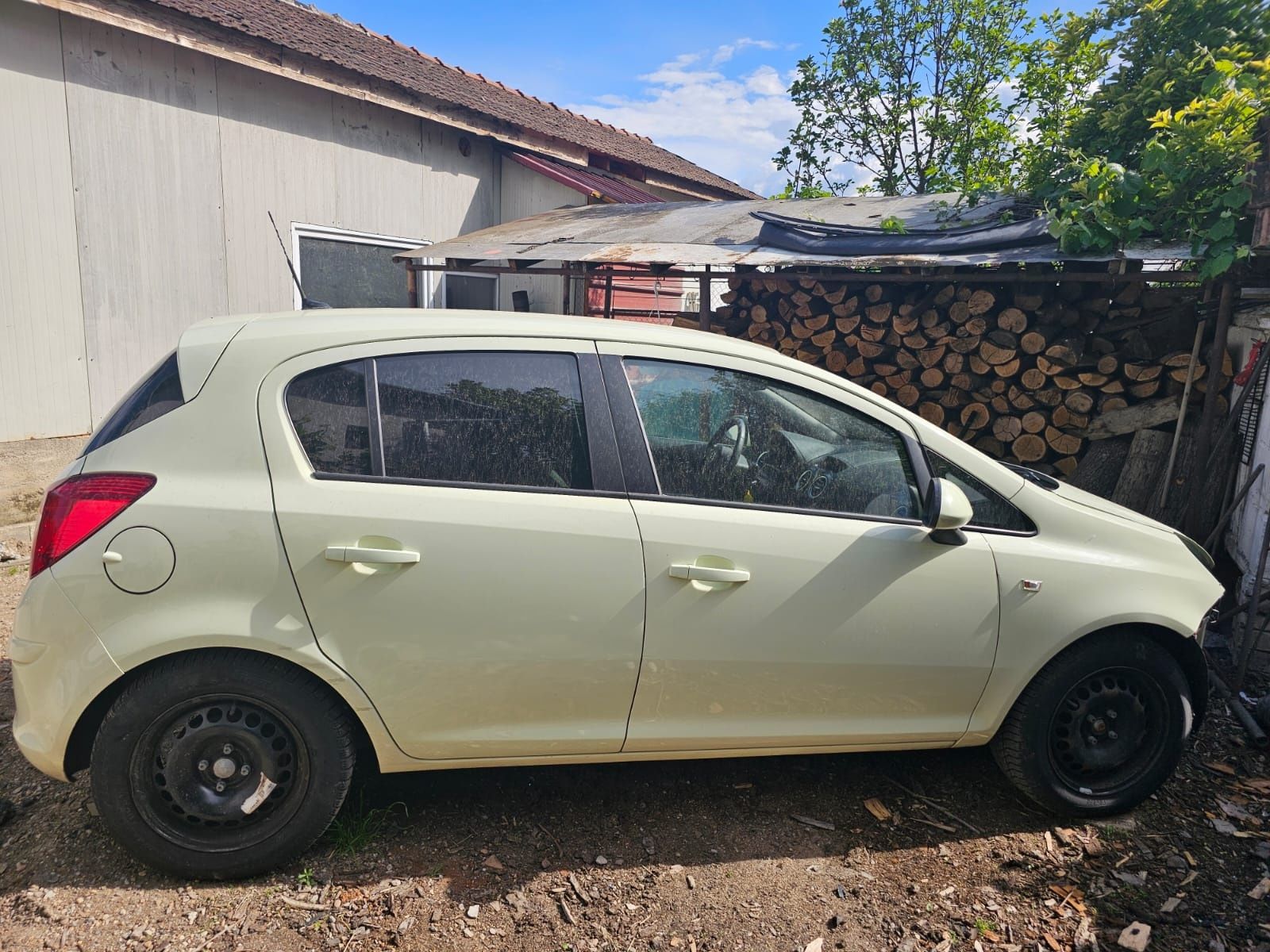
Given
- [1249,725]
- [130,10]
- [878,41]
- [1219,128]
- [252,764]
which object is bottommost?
[1249,725]

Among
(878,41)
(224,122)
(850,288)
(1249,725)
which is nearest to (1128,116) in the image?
(850,288)

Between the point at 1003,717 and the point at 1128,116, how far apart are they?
4744 millimetres

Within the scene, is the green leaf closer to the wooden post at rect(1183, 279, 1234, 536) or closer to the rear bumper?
the wooden post at rect(1183, 279, 1234, 536)

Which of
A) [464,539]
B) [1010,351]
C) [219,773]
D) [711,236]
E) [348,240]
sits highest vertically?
[711,236]

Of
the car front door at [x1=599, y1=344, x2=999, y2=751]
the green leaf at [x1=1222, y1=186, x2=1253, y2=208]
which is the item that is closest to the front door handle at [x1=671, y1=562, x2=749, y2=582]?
the car front door at [x1=599, y1=344, x2=999, y2=751]

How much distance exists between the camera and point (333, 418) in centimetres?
254

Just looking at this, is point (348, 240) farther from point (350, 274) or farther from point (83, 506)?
point (83, 506)

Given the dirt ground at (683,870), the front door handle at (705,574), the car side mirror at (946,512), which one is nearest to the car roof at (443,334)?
the car side mirror at (946,512)

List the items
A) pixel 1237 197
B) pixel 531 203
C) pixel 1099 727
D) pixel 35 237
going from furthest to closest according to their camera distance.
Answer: pixel 531 203, pixel 35 237, pixel 1237 197, pixel 1099 727

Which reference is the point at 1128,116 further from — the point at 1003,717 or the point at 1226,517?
the point at 1003,717

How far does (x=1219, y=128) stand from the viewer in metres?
4.75

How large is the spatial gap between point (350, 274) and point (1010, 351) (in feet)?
20.3

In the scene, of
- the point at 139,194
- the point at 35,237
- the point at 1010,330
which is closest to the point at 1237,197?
the point at 1010,330

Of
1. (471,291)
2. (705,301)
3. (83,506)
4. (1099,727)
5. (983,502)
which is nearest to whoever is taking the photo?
(83,506)
